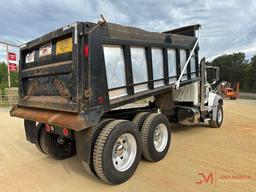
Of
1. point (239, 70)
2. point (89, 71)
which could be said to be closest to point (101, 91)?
point (89, 71)

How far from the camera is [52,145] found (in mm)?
4488

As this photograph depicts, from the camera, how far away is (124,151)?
12.2ft

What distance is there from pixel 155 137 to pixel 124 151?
3.21 ft

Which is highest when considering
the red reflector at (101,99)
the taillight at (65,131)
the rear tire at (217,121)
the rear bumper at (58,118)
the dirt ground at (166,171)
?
the red reflector at (101,99)

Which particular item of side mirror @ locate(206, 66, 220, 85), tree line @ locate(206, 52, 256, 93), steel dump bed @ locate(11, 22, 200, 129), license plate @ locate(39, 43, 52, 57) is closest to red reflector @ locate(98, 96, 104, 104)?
steel dump bed @ locate(11, 22, 200, 129)

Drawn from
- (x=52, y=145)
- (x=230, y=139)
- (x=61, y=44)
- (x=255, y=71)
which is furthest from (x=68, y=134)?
(x=255, y=71)

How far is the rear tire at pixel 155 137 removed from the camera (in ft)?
13.5

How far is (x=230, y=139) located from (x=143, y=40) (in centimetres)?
378

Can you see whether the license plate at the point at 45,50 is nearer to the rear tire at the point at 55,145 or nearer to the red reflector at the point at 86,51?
the red reflector at the point at 86,51

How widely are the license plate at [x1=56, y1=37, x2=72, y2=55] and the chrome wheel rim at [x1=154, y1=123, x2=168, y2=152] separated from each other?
2359mm

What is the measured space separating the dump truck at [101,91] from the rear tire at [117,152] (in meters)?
0.01

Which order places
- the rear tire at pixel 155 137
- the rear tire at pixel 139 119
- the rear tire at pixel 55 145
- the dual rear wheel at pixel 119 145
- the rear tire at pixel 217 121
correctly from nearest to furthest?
the dual rear wheel at pixel 119 145, the rear tire at pixel 155 137, the rear tire at pixel 139 119, the rear tire at pixel 55 145, the rear tire at pixel 217 121

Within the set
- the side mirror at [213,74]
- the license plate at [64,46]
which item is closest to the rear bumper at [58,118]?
the license plate at [64,46]

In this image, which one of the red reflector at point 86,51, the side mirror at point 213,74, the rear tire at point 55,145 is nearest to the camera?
the red reflector at point 86,51
